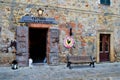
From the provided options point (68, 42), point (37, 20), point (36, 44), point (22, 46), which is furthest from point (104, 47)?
point (22, 46)

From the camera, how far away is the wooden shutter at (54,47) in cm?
1205

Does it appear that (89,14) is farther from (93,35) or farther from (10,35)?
(10,35)

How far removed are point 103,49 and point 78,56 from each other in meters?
2.48

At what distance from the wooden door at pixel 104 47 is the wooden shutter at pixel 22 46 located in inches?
183

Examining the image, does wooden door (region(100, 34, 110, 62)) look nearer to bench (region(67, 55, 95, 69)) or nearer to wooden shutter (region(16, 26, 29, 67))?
bench (region(67, 55, 95, 69))

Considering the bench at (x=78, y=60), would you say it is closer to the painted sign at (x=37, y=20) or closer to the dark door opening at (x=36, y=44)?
the painted sign at (x=37, y=20)

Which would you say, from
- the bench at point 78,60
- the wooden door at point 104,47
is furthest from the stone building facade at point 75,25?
the bench at point 78,60

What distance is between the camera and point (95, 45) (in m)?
13.4

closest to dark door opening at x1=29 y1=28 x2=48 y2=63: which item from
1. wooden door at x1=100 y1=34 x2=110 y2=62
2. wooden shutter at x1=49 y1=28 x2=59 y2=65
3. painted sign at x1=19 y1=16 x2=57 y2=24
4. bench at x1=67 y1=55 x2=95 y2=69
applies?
wooden shutter at x1=49 y1=28 x2=59 y2=65

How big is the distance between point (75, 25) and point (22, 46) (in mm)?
3120

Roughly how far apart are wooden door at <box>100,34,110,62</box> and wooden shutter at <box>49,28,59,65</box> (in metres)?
3.04

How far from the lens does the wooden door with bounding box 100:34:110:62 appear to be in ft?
45.4

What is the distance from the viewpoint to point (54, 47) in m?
12.1

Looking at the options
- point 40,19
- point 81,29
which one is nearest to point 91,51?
point 81,29
